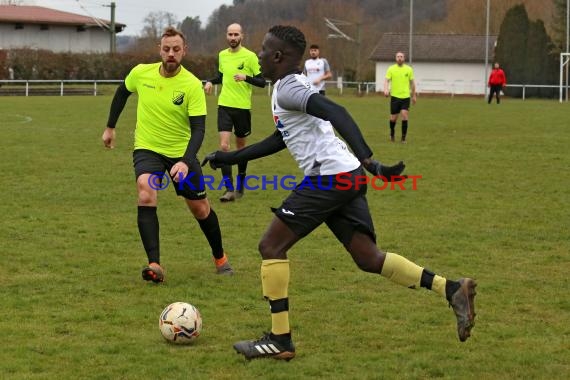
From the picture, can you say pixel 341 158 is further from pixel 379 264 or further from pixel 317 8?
pixel 317 8

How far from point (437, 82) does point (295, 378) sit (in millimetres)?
76140

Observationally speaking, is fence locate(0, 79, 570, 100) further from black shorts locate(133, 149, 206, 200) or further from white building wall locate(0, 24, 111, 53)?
black shorts locate(133, 149, 206, 200)

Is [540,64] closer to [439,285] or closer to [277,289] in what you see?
[439,285]

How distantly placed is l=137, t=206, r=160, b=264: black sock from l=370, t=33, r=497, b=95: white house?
7237 cm

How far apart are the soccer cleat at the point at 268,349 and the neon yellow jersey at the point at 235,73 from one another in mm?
7348

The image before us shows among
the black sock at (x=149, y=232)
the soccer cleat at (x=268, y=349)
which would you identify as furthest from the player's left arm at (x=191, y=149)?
the soccer cleat at (x=268, y=349)

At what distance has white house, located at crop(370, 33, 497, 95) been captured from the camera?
80213 millimetres

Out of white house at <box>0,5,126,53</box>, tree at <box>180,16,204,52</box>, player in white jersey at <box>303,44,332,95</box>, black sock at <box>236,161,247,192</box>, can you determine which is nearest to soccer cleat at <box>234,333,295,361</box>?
black sock at <box>236,161,247,192</box>

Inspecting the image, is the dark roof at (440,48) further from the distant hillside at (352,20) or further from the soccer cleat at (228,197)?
the soccer cleat at (228,197)

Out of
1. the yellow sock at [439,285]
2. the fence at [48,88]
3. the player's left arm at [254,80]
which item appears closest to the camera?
the yellow sock at [439,285]

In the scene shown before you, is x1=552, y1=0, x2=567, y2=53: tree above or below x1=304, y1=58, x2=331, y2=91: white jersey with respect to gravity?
above

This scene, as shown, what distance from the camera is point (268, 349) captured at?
5625mm

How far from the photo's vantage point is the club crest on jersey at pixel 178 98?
779cm

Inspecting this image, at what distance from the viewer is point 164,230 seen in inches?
406
